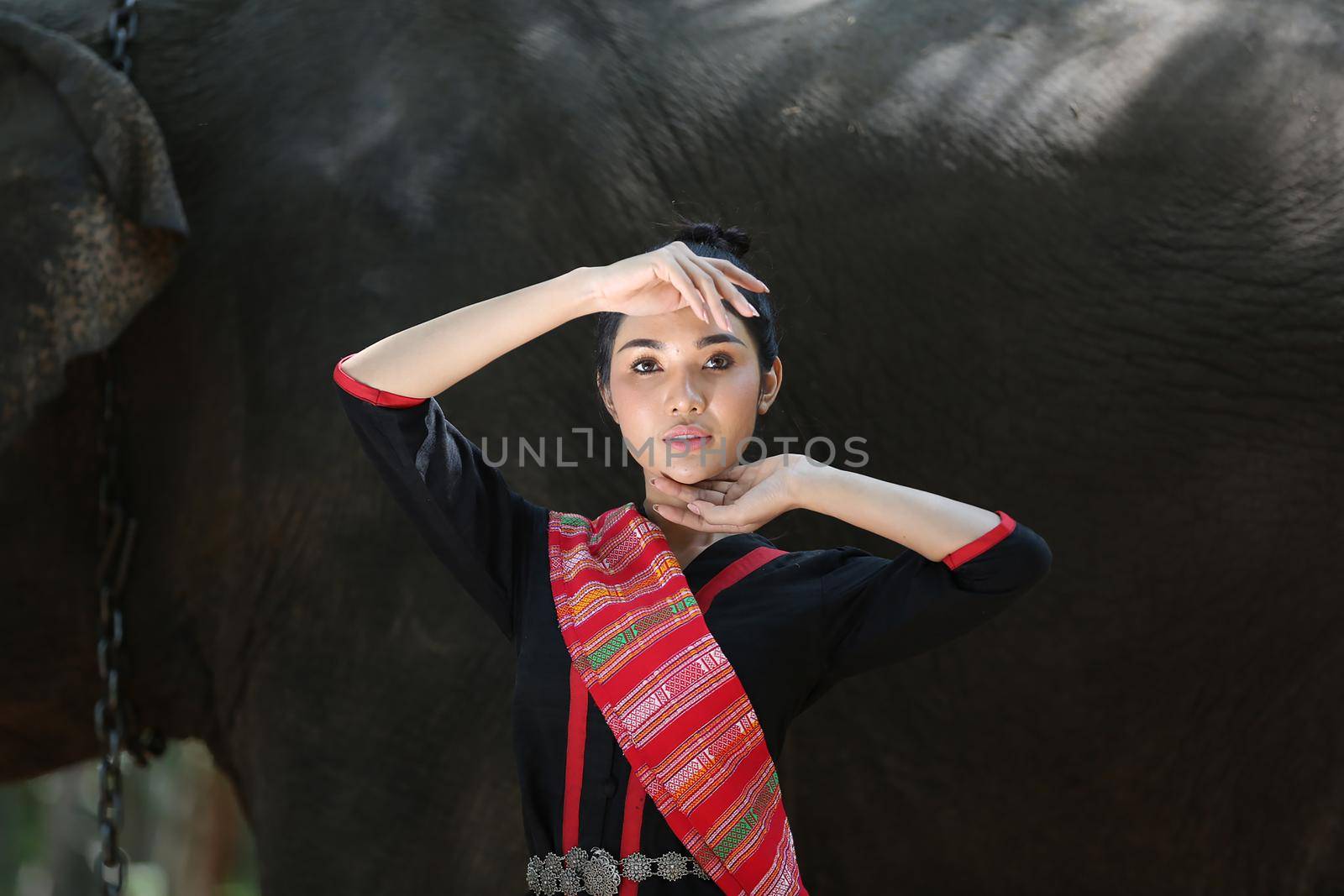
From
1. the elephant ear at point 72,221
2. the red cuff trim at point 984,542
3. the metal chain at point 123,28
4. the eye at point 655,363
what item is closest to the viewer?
the red cuff trim at point 984,542

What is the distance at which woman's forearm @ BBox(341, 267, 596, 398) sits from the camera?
1074 millimetres

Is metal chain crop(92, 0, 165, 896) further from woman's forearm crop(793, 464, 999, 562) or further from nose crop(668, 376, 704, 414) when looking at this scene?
woman's forearm crop(793, 464, 999, 562)

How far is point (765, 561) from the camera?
1.17 meters

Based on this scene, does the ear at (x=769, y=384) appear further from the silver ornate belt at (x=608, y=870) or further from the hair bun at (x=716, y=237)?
the silver ornate belt at (x=608, y=870)

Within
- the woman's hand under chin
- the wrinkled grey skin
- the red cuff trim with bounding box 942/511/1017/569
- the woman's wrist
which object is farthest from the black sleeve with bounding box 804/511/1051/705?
the wrinkled grey skin

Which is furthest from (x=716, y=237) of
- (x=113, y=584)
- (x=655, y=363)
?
(x=113, y=584)

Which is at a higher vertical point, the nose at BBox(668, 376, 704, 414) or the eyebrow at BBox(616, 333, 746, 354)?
the eyebrow at BBox(616, 333, 746, 354)

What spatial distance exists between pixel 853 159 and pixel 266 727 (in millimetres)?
1047

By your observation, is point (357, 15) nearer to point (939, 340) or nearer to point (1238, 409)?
point (939, 340)

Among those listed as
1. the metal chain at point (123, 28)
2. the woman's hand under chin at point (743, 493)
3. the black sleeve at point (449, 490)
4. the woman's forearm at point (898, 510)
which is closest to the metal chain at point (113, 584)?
the metal chain at point (123, 28)

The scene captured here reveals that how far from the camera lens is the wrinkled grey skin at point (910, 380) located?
1.65 meters

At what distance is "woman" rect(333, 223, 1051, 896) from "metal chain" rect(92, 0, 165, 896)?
70 cm

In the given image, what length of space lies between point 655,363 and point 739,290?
13 cm

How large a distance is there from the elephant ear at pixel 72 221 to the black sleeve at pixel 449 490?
583 mm
